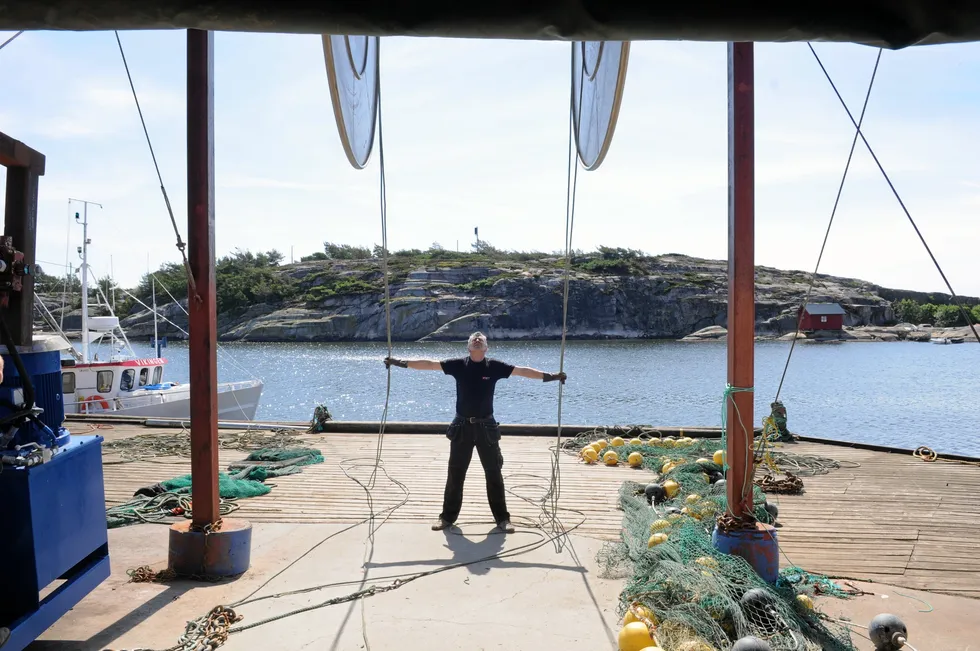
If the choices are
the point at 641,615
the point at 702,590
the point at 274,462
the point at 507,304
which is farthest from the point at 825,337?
the point at 641,615

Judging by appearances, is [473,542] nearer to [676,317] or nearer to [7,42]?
[7,42]

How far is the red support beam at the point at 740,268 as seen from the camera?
498 centimetres

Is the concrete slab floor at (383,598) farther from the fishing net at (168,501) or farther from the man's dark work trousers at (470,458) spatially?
the fishing net at (168,501)

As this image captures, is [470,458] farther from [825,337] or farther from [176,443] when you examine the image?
[825,337]

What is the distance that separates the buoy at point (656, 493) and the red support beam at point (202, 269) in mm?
4220

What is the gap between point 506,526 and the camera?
21.9 ft

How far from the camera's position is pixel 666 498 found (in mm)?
7586

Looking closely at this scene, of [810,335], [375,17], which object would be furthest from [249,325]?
[375,17]

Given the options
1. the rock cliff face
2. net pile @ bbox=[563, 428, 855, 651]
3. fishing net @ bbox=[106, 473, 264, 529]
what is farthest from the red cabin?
fishing net @ bbox=[106, 473, 264, 529]

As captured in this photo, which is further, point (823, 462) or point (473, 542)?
point (823, 462)

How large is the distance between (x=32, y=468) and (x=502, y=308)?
254 feet

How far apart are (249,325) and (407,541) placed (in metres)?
83.5

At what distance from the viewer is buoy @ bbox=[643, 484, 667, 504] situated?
750 centimetres

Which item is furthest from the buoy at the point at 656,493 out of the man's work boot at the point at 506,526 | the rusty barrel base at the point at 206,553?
the rusty barrel base at the point at 206,553
